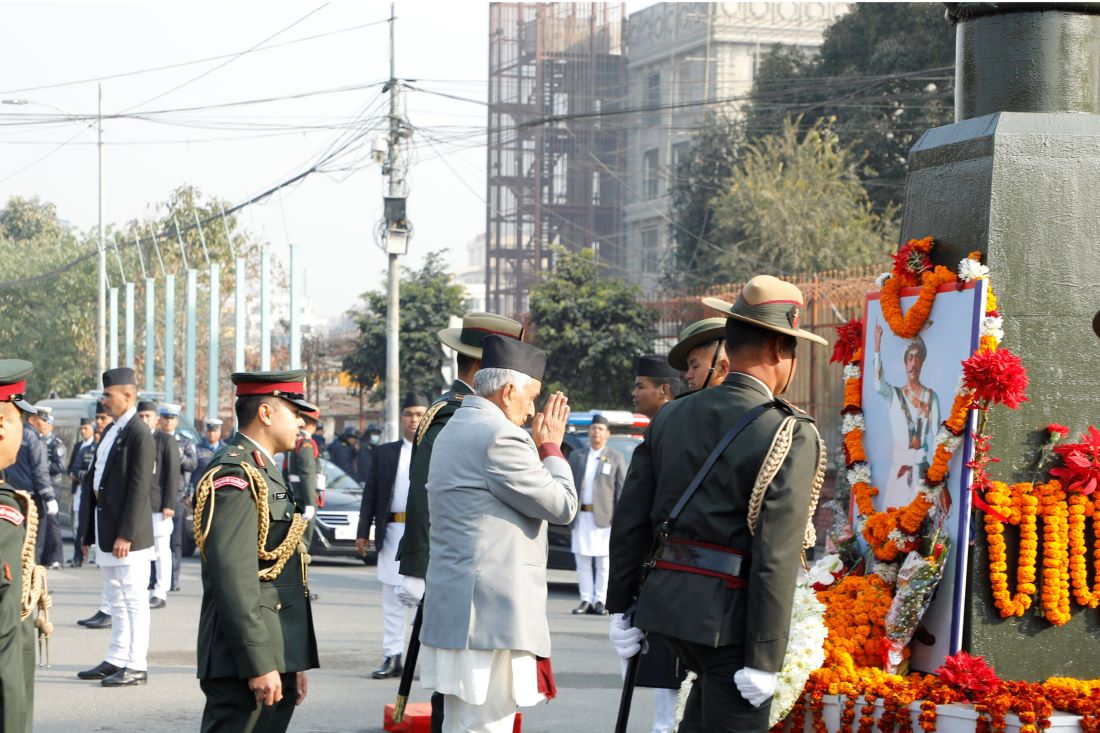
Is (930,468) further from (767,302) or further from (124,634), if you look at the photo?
(124,634)

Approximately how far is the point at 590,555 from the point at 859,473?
7.87 m

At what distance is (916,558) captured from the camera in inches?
230

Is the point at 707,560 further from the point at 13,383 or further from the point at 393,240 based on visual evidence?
the point at 393,240

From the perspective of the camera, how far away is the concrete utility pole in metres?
23.0

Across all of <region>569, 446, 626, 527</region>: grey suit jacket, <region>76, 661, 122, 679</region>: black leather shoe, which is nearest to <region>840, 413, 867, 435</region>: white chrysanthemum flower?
<region>76, 661, 122, 679</region>: black leather shoe

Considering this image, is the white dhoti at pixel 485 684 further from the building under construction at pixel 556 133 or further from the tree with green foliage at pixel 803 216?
the building under construction at pixel 556 133

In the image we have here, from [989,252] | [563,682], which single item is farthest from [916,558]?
[563,682]

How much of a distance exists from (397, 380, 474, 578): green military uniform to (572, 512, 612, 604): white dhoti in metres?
6.55

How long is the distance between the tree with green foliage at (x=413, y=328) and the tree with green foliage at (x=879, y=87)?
9.30 m

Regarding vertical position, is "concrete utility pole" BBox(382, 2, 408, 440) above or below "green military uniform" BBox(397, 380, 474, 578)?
above

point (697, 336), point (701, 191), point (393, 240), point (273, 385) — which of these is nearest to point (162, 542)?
point (273, 385)

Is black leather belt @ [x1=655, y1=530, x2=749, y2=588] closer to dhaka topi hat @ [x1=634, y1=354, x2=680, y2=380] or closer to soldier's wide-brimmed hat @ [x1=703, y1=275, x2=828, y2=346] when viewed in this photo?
soldier's wide-brimmed hat @ [x1=703, y1=275, x2=828, y2=346]

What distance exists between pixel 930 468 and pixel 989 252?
2.98 ft

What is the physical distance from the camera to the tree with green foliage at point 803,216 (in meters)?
29.1
